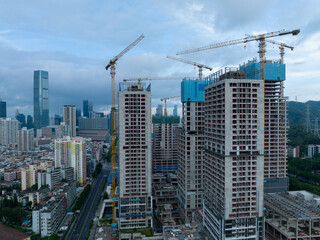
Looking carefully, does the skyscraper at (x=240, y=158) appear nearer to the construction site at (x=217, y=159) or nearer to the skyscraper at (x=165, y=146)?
the construction site at (x=217, y=159)

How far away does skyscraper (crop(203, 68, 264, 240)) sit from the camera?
27.3 meters

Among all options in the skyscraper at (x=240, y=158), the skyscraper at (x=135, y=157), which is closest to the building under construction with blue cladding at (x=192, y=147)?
the skyscraper at (x=135, y=157)

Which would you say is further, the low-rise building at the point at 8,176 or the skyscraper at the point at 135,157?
the low-rise building at the point at 8,176

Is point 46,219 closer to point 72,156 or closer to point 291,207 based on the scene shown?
point 72,156

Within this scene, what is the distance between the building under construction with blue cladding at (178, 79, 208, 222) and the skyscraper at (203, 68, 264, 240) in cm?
1271

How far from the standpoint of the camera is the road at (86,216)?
4219cm

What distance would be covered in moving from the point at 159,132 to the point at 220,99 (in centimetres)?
5461

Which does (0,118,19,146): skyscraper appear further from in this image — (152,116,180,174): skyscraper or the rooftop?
the rooftop

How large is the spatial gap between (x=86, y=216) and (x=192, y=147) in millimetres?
28921

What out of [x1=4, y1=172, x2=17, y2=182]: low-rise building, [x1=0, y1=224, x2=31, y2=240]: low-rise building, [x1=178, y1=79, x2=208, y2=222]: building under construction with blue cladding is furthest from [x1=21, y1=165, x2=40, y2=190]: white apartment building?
[x1=178, y1=79, x2=208, y2=222]: building under construction with blue cladding

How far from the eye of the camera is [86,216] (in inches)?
1983

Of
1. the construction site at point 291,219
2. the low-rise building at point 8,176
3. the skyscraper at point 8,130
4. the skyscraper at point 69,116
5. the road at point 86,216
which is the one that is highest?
the skyscraper at point 69,116

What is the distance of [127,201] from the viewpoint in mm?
40500

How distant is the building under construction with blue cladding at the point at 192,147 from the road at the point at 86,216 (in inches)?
778
